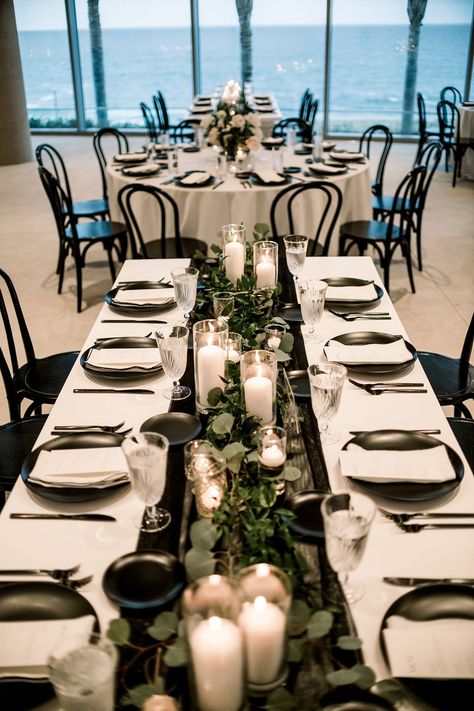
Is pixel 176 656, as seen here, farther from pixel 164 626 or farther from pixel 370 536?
pixel 370 536

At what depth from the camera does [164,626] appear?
3.50 feet

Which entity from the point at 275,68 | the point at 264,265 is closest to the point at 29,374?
the point at 264,265

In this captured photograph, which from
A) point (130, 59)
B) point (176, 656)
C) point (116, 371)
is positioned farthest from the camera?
point (130, 59)

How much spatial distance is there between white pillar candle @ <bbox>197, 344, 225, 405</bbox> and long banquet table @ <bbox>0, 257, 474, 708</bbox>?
170 mm

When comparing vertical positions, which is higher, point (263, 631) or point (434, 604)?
point (263, 631)

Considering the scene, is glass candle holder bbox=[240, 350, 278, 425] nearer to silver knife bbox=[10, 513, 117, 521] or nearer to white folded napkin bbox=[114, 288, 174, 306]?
silver knife bbox=[10, 513, 117, 521]

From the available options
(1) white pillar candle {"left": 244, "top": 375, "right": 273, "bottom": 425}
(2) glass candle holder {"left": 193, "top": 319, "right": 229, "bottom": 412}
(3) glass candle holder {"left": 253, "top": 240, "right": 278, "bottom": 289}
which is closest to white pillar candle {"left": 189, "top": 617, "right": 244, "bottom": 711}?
(1) white pillar candle {"left": 244, "top": 375, "right": 273, "bottom": 425}

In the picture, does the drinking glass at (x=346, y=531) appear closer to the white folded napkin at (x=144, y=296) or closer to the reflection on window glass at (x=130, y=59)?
the white folded napkin at (x=144, y=296)

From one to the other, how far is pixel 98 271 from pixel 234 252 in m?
3.07

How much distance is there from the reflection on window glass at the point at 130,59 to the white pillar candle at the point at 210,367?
30.8ft

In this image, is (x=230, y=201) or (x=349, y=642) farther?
(x=230, y=201)

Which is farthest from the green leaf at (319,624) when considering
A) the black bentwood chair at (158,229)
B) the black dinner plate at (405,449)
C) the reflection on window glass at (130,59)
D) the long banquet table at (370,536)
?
the reflection on window glass at (130,59)

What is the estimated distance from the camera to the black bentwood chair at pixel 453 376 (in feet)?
8.28

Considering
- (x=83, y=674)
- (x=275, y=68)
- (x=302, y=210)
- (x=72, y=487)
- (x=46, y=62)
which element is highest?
(x=46, y=62)
